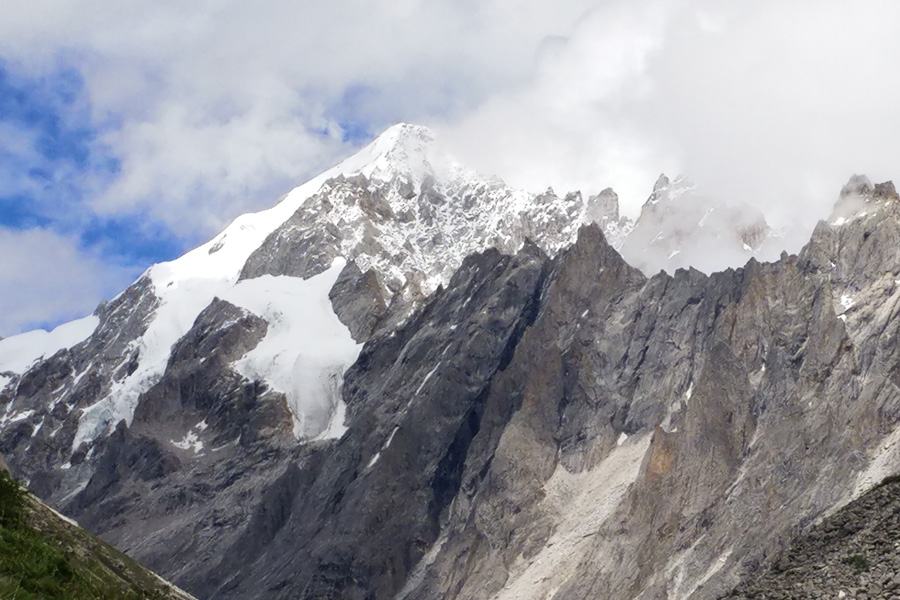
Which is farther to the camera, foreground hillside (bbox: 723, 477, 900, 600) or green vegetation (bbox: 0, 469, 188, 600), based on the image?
foreground hillside (bbox: 723, 477, 900, 600)

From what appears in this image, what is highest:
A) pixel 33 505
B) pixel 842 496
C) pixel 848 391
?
pixel 33 505

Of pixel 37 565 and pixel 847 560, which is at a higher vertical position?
pixel 37 565

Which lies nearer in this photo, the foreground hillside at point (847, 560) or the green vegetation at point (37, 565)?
the green vegetation at point (37, 565)

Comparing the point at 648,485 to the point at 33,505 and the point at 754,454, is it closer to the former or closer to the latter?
the point at 754,454

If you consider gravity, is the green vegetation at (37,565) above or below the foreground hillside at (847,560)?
above

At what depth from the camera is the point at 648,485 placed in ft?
578

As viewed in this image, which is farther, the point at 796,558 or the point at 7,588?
the point at 796,558

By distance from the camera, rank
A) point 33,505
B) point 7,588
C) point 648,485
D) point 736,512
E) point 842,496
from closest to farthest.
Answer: point 7,588, point 33,505, point 842,496, point 736,512, point 648,485

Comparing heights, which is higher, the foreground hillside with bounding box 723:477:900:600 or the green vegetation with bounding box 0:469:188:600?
the green vegetation with bounding box 0:469:188:600

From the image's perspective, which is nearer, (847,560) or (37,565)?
(37,565)

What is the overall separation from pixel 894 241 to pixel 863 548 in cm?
16314

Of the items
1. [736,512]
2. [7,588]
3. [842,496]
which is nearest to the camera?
[7,588]

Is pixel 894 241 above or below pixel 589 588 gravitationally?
above

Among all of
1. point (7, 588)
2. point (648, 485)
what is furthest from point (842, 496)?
point (7, 588)
